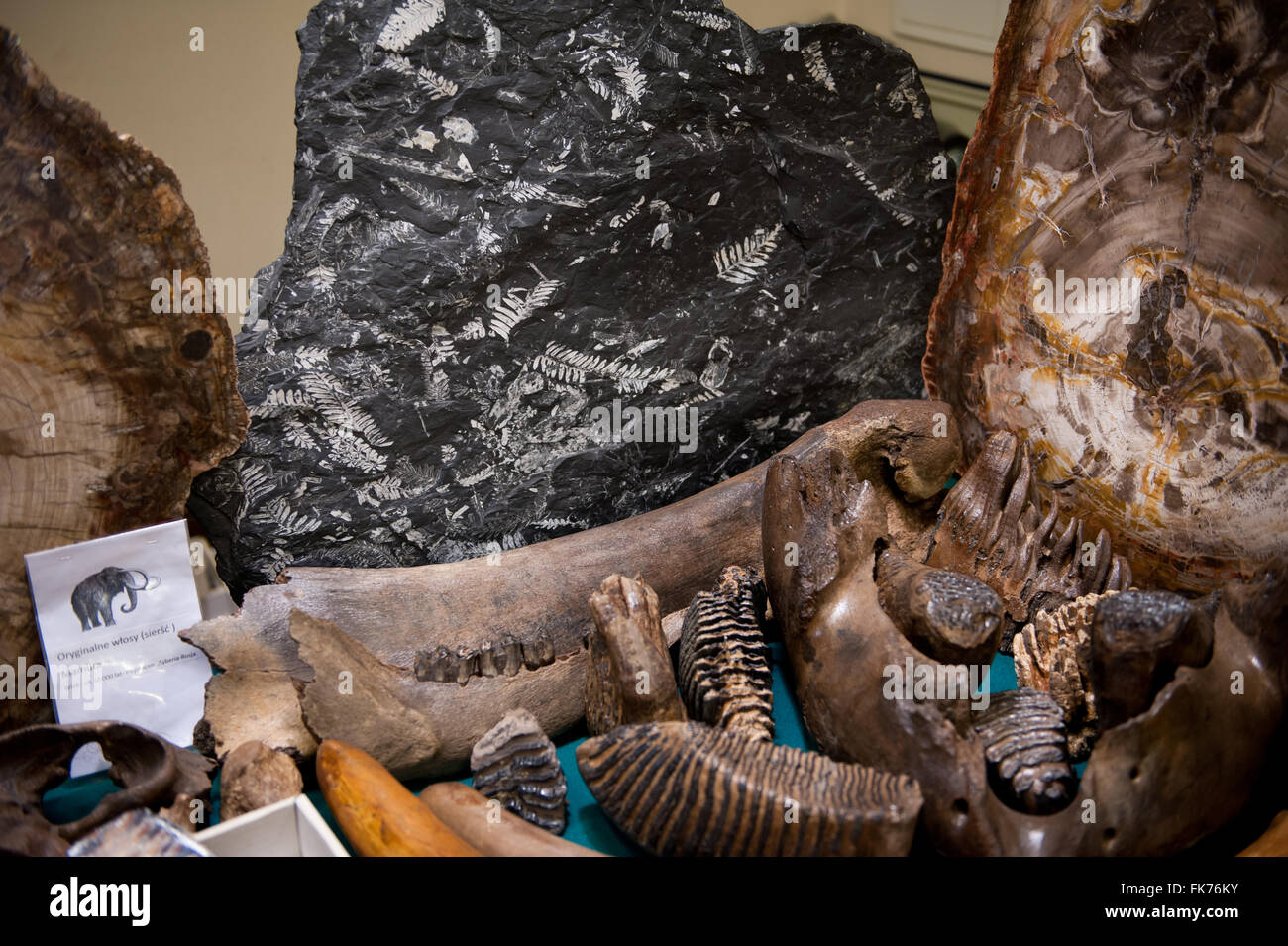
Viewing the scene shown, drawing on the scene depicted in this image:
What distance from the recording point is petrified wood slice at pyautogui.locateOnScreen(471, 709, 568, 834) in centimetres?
169

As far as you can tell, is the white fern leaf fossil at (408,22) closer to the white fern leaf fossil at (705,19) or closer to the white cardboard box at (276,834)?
the white fern leaf fossil at (705,19)

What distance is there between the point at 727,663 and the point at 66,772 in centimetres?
119

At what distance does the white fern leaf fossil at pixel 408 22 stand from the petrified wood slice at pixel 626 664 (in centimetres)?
119

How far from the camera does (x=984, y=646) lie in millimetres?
1640

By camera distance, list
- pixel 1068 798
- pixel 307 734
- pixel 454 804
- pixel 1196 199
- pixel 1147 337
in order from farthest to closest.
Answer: pixel 1147 337
pixel 1196 199
pixel 307 734
pixel 454 804
pixel 1068 798

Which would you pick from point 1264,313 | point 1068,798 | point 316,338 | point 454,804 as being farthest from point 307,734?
point 1264,313

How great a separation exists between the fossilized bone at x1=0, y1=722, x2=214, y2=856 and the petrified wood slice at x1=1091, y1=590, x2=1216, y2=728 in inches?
59.9

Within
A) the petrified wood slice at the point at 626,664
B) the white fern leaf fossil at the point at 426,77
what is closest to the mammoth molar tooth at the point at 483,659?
the petrified wood slice at the point at 626,664

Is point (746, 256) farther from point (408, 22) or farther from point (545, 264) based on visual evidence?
point (408, 22)

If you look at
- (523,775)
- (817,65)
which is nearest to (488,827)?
(523,775)

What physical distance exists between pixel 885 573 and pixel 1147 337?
847mm

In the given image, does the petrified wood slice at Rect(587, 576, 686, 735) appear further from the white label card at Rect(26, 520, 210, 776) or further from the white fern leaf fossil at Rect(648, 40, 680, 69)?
the white fern leaf fossil at Rect(648, 40, 680, 69)

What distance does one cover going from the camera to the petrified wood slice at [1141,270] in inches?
74.9
